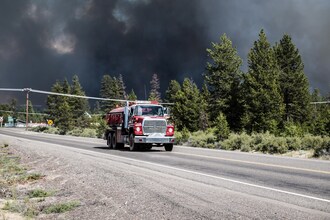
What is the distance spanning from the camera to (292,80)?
6300 centimetres

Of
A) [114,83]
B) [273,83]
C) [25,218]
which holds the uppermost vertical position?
[114,83]

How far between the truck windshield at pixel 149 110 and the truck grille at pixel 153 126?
78 cm

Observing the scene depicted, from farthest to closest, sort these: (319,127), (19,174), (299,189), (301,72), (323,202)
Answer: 1. (301,72)
2. (319,127)
3. (19,174)
4. (299,189)
5. (323,202)

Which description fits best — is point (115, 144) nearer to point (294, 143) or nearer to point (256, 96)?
point (294, 143)

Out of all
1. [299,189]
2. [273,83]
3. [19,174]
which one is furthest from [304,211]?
[273,83]

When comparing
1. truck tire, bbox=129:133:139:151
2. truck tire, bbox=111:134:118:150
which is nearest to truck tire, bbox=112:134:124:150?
truck tire, bbox=111:134:118:150

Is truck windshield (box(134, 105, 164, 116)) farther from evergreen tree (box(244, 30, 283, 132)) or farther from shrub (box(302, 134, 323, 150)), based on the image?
evergreen tree (box(244, 30, 283, 132))

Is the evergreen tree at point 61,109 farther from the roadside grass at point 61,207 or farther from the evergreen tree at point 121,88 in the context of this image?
the roadside grass at point 61,207

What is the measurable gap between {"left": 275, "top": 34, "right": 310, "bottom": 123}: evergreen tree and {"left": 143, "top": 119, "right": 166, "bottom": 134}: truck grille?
143 feet

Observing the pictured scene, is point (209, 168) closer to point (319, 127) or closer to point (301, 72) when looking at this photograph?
point (319, 127)

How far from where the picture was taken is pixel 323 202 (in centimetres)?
796

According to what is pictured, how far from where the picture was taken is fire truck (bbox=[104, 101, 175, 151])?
23.2 metres

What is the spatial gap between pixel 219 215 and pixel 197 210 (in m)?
0.53

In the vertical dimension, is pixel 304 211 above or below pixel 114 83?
below
